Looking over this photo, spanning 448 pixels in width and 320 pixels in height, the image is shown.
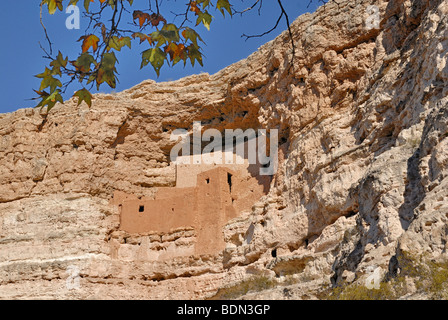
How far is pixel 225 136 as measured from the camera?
25.3 meters

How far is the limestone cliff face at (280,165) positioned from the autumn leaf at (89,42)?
14.5 feet

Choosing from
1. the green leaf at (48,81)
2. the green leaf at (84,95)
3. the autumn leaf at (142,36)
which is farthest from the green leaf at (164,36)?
the green leaf at (48,81)

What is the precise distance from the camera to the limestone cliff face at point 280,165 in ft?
35.9

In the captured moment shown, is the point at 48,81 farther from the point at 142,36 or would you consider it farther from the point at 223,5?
the point at 223,5

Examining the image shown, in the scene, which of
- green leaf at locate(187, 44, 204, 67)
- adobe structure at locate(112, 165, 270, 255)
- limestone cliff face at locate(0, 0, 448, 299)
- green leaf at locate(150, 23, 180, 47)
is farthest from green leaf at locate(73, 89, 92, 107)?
adobe structure at locate(112, 165, 270, 255)

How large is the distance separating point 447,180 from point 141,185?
18181 mm

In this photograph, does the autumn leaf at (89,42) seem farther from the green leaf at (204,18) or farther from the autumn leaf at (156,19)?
the green leaf at (204,18)

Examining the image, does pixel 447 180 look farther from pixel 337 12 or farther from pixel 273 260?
pixel 337 12

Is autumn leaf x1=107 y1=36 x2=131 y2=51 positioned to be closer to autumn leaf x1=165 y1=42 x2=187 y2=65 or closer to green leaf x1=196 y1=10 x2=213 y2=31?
autumn leaf x1=165 y1=42 x2=187 y2=65

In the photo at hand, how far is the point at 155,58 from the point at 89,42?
587 mm

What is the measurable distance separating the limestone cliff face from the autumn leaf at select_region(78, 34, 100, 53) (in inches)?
174

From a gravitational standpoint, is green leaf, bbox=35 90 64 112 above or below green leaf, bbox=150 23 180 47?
below

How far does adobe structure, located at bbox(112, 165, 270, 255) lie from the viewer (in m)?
22.1

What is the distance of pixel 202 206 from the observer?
2273 cm
